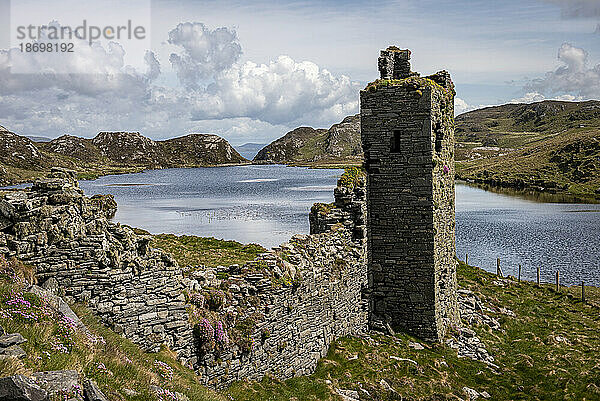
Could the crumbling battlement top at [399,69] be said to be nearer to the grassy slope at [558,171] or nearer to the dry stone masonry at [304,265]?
the dry stone masonry at [304,265]

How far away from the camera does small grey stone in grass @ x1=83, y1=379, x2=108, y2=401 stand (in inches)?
280

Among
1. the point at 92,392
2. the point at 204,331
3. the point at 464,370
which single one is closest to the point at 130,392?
the point at 92,392

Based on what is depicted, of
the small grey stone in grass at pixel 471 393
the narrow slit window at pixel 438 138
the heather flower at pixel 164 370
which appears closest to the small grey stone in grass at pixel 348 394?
the small grey stone in grass at pixel 471 393

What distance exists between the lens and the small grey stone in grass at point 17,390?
5844 millimetres

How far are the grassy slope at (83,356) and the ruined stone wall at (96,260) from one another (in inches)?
34.2

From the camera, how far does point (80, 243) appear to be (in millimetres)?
12031

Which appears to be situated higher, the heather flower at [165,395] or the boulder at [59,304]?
the boulder at [59,304]

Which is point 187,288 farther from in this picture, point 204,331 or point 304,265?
point 304,265

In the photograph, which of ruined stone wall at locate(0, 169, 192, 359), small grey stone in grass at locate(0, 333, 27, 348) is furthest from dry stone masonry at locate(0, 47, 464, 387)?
small grey stone in grass at locate(0, 333, 27, 348)

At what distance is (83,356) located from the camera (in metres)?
8.79

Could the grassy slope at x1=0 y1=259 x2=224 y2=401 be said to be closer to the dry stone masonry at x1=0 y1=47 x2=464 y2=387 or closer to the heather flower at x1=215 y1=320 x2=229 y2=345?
the dry stone masonry at x1=0 y1=47 x2=464 y2=387

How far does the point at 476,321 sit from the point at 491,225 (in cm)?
4785

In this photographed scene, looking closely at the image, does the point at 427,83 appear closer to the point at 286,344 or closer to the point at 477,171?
the point at 286,344

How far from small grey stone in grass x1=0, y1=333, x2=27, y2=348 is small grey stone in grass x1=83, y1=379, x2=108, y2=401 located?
152cm
